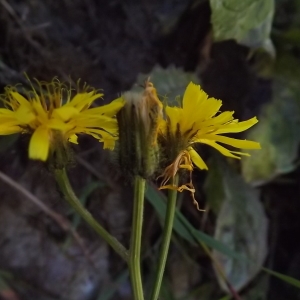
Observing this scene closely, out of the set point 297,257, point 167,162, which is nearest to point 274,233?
point 297,257

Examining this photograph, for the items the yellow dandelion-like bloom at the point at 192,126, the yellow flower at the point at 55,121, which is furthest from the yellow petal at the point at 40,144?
the yellow dandelion-like bloom at the point at 192,126

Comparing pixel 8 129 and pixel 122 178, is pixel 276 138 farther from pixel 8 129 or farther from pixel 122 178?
pixel 8 129

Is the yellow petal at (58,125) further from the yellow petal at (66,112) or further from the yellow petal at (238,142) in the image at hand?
the yellow petal at (238,142)

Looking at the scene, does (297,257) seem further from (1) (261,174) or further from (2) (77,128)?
(2) (77,128)

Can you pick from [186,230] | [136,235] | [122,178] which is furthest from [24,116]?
[122,178]

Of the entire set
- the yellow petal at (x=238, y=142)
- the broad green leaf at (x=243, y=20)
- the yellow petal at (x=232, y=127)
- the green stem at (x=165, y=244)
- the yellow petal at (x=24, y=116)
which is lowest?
the green stem at (x=165, y=244)

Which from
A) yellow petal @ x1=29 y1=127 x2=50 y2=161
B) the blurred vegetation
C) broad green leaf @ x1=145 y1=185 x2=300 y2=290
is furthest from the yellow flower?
the blurred vegetation
